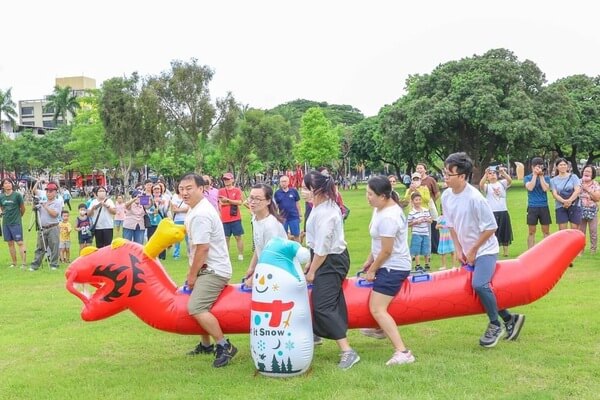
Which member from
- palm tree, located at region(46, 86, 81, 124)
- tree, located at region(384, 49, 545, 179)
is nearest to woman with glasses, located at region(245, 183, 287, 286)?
tree, located at region(384, 49, 545, 179)

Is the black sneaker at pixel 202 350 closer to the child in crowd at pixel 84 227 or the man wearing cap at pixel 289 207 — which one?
the man wearing cap at pixel 289 207

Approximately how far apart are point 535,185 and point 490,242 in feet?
19.1

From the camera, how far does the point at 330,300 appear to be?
5.36 m

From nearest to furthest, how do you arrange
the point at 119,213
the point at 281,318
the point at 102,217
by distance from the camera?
the point at 281,318, the point at 102,217, the point at 119,213

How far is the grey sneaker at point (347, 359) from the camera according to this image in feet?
17.5

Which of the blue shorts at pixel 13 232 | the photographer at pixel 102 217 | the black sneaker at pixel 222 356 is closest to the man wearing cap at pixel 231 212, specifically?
the photographer at pixel 102 217

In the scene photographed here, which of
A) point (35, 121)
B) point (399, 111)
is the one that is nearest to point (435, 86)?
point (399, 111)

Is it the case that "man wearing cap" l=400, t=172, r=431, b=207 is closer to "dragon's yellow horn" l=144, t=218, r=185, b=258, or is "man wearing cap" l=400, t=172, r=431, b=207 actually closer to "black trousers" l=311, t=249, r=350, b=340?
"black trousers" l=311, t=249, r=350, b=340

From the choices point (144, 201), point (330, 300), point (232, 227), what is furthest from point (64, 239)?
point (330, 300)

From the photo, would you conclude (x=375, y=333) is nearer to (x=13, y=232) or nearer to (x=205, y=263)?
(x=205, y=263)

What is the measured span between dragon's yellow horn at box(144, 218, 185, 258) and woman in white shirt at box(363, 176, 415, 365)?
5.84ft

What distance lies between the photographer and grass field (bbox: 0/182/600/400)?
4824mm

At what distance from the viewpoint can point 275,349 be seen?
5113 mm

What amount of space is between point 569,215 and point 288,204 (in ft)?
17.0
